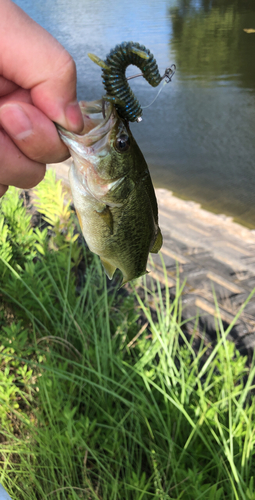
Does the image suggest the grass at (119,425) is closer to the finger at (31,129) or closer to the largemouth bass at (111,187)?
the largemouth bass at (111,187)

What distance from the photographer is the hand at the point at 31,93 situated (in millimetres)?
945

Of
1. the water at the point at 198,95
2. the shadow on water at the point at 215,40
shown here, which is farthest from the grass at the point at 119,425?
the shadow on water at the point at 215,40

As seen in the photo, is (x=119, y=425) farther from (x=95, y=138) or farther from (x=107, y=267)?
(x=95, y=138)

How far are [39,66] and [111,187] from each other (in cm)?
37

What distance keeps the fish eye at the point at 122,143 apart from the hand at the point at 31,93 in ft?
0.47

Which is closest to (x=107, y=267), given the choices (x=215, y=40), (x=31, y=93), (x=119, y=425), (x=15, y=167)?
(x=15, y=167)

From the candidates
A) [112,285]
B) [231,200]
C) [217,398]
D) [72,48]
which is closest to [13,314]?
[112,285]

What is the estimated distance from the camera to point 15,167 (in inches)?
48.0

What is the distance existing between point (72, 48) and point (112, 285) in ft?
48.6

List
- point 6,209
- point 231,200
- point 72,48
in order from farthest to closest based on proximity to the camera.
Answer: point 72,48, point 231,200, point 6,209

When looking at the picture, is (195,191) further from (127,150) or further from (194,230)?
(127,150)

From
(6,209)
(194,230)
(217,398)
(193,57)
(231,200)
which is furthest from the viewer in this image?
(193,57)

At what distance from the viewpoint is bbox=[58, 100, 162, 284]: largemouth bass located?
40.6 inches

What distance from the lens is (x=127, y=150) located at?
105 centimetres
